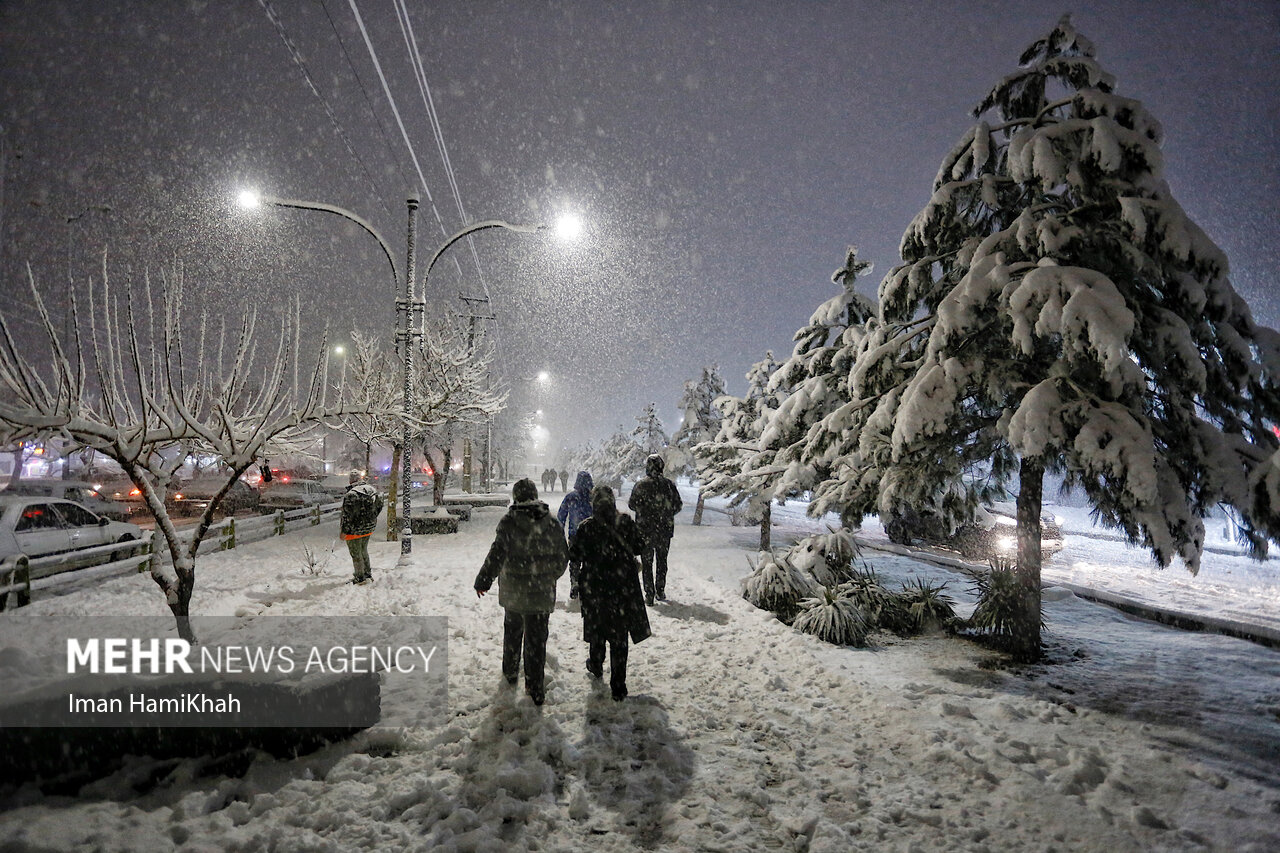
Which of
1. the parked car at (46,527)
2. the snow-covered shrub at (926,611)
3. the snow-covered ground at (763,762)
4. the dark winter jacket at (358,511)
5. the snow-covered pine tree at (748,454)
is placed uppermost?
the snow-covered pine tree at (748,454)

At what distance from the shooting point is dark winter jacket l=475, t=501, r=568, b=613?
5.14 m

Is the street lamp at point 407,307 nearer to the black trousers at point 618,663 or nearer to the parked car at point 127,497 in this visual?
the black trousers at point 618,663

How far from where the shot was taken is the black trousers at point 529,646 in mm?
5070

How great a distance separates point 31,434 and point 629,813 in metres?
5.42

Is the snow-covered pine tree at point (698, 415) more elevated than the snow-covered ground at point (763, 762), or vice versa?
the snow-covered pine tree at point (698, 415)

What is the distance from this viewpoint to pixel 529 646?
5.13m

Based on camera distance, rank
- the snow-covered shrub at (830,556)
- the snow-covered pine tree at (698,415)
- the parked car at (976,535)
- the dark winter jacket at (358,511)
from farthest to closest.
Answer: the snow-covered pine tree at (698,415) → the parked car at (976,535) → the dark winter jacket at (358,511) → the snow-covered shrub at (830,556)

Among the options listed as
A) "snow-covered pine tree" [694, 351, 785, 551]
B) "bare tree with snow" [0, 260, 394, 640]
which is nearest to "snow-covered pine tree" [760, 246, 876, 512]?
"snow-covered pine tree" [694, 351, 785, 551]

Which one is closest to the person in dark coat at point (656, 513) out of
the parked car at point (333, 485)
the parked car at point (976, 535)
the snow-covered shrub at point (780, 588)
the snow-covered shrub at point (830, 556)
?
the snow-covered shrub at point (780, 588)

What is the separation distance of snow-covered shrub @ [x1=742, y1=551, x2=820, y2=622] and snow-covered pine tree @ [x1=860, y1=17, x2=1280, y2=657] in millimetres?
2324

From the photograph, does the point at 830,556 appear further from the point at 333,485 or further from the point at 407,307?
the point at 333,485

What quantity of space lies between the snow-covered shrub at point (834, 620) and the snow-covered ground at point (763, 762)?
28 cm

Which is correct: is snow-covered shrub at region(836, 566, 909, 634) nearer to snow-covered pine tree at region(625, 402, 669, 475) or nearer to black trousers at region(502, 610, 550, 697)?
black trousers at region(502, 610, 550, 697)

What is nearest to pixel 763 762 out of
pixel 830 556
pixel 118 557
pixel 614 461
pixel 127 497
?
pixel 830 556
